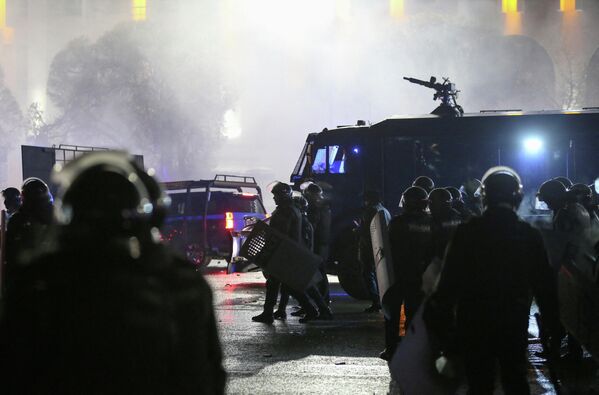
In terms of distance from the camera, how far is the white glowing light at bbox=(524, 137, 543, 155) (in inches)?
634

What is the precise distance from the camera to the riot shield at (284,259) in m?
10.7

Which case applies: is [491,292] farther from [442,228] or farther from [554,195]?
[554,195]

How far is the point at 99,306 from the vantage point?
2.34m

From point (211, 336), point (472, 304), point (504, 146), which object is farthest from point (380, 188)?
point (211, 336)

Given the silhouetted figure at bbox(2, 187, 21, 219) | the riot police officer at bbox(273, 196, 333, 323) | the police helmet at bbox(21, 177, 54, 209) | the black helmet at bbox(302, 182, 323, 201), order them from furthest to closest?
the black helmet at bbox(302, 182, 323, 201) < the riot police officer at bbox(273, 196, 333, 323) < the silhouetted figure at bbox(2, 187, 21, 219) < the police helmet at bbox(21, 177, 54, 209)

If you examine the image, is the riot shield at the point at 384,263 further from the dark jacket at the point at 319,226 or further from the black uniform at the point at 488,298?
the dark jacket at the point at 319,226

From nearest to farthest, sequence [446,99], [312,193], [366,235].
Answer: [366,235] < [312,193] < [446,99]

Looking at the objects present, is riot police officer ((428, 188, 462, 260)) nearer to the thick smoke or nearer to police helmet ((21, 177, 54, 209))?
police helmet ((21, 177, 54, 209))

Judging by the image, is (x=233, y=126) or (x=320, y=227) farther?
(x=233, y=126)

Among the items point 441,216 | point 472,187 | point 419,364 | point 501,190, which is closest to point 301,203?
point 472,187

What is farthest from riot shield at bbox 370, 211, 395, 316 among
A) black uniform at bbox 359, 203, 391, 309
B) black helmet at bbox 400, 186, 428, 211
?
black uniform at bbox 359, 203, 391, 309

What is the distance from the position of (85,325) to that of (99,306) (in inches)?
2.5

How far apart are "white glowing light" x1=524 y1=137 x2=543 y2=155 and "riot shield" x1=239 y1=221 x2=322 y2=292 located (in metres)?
6.88

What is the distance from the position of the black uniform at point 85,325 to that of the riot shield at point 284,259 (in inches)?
328
